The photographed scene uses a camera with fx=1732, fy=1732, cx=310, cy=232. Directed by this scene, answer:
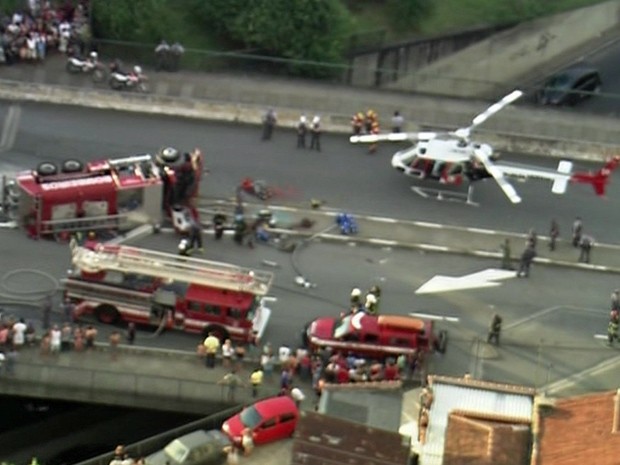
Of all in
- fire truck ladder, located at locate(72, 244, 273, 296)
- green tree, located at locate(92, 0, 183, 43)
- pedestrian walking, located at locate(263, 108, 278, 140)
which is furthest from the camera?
green tree, located at locate(92, 0, 183, 43)

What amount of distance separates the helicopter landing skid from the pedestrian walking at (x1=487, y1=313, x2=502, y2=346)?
9138 millimetres

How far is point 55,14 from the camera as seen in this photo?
67.0 m

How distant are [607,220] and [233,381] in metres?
18.0

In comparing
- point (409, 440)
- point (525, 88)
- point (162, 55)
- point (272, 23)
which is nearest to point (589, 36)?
point (525, 88)

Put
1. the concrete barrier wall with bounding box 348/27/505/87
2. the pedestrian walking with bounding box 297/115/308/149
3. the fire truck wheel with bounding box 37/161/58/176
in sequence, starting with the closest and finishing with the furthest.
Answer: the fire truck wheel with bounding box 37/161/58/176 < the pedestrian walking with bounding box 297/115/308/149 < the concrete barrier wall with bounding box 348/27/505/87

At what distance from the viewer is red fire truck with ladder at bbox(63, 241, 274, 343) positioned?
165 ft

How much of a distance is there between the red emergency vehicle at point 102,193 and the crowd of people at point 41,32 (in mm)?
9339

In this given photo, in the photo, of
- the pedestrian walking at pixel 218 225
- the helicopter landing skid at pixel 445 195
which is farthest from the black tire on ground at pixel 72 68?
the helicopter landing skid at pixel 445 195

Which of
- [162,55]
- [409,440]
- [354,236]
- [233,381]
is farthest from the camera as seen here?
[162,55]

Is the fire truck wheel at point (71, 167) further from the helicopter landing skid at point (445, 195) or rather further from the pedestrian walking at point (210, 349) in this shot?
the helicopter landing skid at point (445, 195)

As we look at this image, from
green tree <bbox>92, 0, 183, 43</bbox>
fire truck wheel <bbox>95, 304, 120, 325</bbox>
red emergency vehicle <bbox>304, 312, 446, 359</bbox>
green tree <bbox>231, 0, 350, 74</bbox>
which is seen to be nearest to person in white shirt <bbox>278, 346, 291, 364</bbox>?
red emergency vehicle <bbox>304, 312, 446, 359</bbox>

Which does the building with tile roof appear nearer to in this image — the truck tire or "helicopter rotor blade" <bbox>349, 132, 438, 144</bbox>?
the truck tire

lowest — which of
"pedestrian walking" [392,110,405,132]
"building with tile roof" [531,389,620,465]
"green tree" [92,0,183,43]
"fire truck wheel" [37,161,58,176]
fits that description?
"building with tile roof" [531,389,620,465]

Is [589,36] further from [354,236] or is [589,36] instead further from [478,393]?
[478,393]
